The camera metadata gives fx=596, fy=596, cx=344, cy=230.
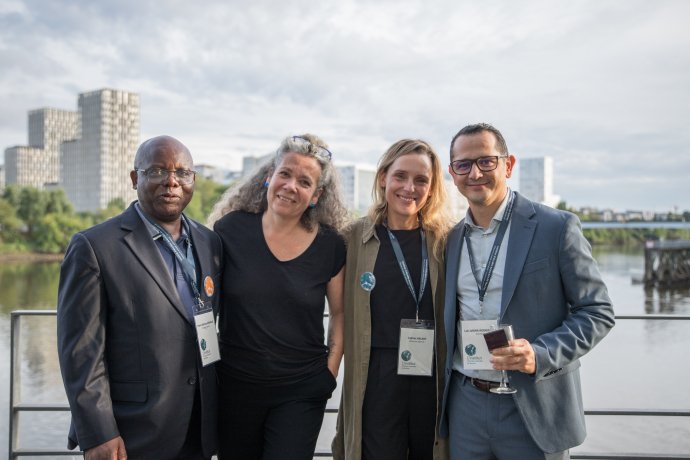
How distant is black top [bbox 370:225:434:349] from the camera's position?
289cm

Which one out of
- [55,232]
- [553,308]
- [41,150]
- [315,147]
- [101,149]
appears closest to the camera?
[553,308]

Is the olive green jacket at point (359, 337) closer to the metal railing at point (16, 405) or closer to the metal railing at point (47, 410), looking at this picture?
the metal railing at point (47, 410)

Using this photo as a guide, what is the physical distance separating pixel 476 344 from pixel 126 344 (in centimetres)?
142

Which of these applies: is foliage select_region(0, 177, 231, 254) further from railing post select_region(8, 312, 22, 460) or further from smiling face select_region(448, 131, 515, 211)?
smiling face select_region(448, 131, 515, 211)

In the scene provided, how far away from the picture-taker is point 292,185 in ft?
9.77

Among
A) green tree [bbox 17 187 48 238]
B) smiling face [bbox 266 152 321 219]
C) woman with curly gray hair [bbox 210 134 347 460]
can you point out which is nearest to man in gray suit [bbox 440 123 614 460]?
woman with curly gray hair [bbox 210 134 347 460]

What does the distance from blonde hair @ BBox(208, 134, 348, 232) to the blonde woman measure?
0.22 m

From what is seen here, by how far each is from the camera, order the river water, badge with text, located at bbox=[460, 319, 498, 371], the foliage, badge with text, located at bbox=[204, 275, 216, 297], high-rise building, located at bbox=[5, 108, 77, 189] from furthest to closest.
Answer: high-rise building, located at bbox=[5, 108, 77, 189] → the foliage → the river water → badge with text, located at bbox=[204, 275, 216, 297] → badge with text, located at bbox=[460, 319, 498, 371]

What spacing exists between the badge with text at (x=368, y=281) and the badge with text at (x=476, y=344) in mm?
548

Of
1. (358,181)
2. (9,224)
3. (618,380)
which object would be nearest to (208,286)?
(618,380)

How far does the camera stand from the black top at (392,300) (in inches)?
114

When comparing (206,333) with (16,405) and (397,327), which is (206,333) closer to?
(397,327)

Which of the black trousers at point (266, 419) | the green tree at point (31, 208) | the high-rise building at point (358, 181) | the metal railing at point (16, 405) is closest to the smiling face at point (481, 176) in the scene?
the black trousers at point (266, 419)

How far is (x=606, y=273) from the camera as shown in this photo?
49.5m
